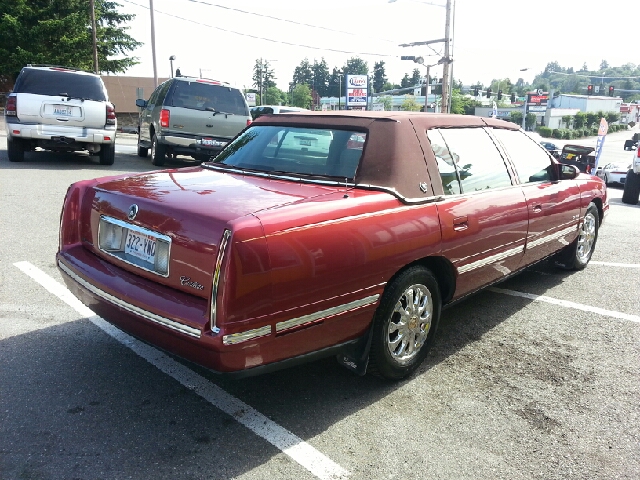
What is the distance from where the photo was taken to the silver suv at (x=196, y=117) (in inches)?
452

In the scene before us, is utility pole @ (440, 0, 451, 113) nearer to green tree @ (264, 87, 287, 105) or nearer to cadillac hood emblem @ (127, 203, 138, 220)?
cadillac hood emblem @ (127, 203, 138, 220)

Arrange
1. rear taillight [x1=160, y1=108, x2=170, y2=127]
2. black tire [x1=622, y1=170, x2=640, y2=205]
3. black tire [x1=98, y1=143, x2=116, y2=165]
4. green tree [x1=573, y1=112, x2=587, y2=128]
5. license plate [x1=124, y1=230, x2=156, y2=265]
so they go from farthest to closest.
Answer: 1. green tree [x1=573, y1=112, x2=587, y2=128]
2. black tire [x1=622, y1=170, x2=640, y2=205]
3. black tire [x1=98, y1=143, x2=116, y2=165]
4. rear taillight [x1=160, y1=108, x2=170, y2=127]
5. license plate [x1=124, y1=230, x2=156, y2=265]

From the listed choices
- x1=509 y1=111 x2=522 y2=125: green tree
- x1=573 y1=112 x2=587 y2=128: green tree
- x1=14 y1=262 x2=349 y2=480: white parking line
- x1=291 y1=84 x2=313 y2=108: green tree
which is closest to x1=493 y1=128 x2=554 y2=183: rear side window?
x1=14 y1=262 x2=349 y2=480: white parking line

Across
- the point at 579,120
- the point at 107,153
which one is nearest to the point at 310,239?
the point at 107,153

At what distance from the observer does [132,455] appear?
8.52ft

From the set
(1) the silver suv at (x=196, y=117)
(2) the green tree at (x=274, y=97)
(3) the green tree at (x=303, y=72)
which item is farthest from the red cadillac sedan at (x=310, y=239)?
(3) the green tree at (x=303, y=72)

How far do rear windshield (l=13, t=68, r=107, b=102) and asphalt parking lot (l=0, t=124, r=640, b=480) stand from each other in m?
7.22

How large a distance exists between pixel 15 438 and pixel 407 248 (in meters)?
2.20

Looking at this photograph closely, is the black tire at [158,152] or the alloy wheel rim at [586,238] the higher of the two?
the black tire at [158,152]

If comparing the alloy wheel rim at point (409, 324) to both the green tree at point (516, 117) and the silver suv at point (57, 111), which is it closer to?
the silver suv at point (57, 111)

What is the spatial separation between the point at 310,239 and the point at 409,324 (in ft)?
3.49

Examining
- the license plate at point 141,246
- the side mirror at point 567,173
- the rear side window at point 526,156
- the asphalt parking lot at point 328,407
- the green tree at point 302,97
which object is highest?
the green tree at point 302,97

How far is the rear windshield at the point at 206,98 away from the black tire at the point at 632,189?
8.76m

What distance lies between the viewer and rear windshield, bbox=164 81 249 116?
37.9ft
